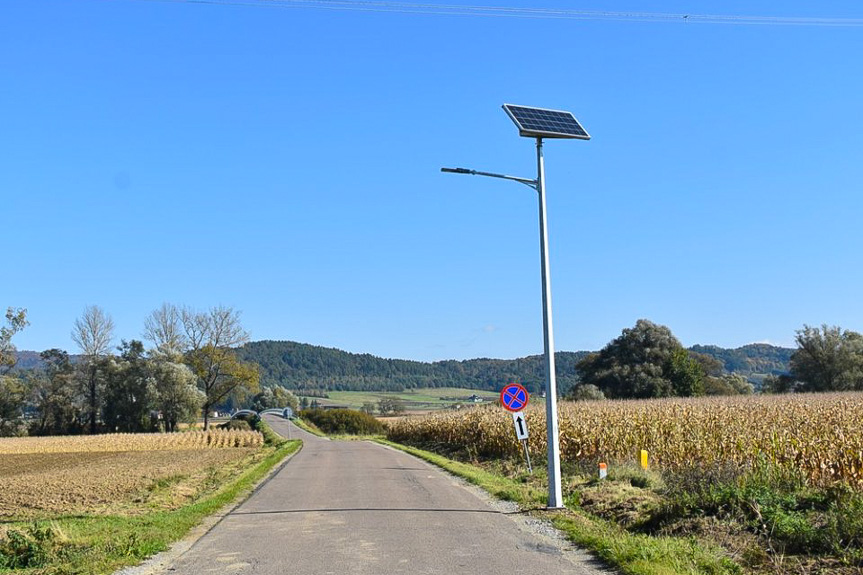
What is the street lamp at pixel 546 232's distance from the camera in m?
14.5

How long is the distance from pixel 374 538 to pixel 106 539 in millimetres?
4041

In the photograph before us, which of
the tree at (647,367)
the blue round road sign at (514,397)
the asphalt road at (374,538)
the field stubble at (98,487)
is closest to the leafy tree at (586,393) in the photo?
the tree at (647,367)

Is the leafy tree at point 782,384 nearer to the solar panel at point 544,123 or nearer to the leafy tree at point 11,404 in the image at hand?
the solar panel at point 544,123

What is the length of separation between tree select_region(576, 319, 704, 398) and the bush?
28.8 metres

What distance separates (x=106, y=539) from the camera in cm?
1165

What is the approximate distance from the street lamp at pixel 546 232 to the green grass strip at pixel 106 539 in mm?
6581

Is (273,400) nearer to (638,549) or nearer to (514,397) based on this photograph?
(514,397)

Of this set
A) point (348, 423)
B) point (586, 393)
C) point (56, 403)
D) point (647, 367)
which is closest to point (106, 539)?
point (586, 393)

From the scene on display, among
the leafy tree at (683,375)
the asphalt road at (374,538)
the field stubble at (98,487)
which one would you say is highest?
the leafy tree at (683,375)

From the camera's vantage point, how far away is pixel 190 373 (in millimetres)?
83125

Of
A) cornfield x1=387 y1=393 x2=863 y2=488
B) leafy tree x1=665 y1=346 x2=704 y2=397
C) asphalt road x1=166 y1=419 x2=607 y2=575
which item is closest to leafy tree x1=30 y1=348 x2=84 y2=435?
leafy tree x1=665 y1=346 x2=704 y2=397

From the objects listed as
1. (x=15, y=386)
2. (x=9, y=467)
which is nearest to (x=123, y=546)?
(x=9, y=467)

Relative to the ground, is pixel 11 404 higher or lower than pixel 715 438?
higher

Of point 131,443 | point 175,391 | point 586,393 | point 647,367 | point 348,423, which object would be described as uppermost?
point 647,367
